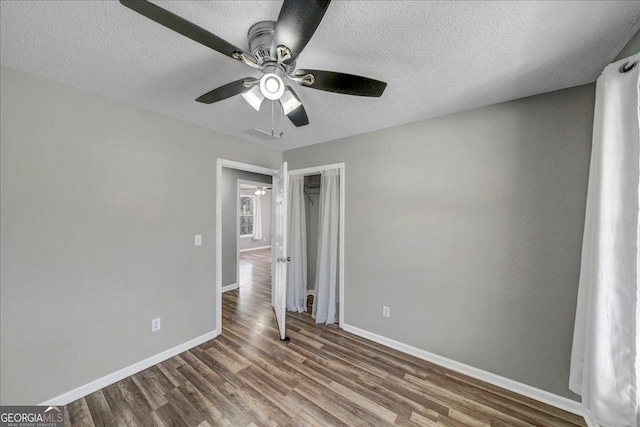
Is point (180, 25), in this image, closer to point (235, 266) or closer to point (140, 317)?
point (140, 317)

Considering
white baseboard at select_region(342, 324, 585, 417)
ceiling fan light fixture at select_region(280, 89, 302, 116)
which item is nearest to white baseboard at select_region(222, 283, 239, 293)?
white baseboard at select_region(342, 324, 585, 417)

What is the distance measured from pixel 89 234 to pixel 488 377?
3.56 meters

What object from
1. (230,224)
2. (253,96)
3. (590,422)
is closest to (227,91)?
(253,96)

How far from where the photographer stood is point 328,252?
3086mm

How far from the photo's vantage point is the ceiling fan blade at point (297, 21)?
76 centimetres

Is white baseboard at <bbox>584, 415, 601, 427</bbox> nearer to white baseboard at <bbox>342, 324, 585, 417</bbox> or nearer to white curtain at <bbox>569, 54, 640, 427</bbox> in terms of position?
white baseboard at <bbox>342, 324, 585, 417</bbox>

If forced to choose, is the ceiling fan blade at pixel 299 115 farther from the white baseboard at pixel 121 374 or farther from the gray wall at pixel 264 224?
the gray wall at pixel 264 224

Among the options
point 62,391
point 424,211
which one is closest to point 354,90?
point 424,211

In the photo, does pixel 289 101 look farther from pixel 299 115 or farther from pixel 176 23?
pixel 176 23

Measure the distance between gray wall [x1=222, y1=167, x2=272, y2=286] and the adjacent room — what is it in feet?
5.15

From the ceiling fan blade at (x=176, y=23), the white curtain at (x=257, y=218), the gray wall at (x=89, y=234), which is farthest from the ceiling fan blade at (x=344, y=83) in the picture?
the white curtain at (x=257, y=218)

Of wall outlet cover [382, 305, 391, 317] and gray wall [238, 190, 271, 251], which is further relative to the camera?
gray wall [238, 190, 271, 251]

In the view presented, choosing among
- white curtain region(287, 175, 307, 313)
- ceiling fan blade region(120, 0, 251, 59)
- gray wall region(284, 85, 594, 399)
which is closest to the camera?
ceiling fan blade region(120, 0, 251, 59)

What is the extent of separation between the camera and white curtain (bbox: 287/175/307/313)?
340cm
